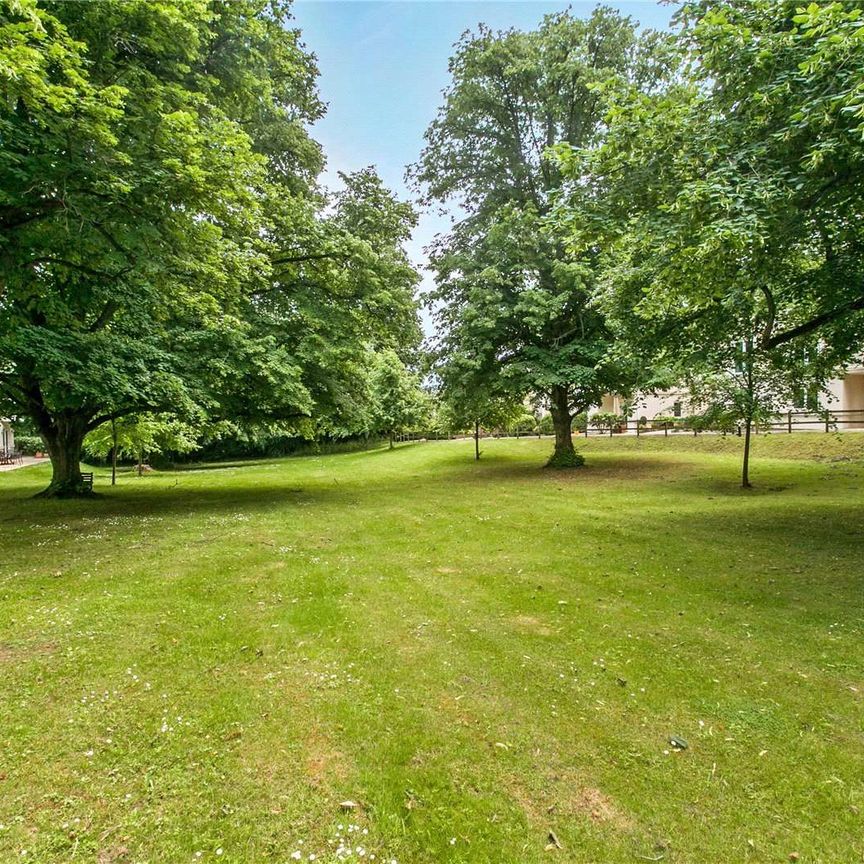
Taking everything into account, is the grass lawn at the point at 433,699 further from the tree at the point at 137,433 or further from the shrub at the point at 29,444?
the shrub at the point at 29,444

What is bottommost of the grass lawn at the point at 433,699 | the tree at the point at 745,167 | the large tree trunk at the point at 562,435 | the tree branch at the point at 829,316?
the grass lawn at the point at 433,699

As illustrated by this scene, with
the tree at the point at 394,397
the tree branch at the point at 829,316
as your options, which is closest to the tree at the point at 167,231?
the tree branch at the point at 829,316

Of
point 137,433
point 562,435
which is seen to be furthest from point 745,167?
point 137,433

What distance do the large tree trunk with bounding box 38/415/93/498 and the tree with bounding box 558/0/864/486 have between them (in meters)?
15.3

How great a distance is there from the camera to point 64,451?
598 inches

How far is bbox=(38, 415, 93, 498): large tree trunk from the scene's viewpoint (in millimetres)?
14936

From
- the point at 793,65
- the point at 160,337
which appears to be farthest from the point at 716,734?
the point at 160,337

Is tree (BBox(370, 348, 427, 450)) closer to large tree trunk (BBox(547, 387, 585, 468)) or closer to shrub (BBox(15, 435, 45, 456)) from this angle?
large tree trunk (BBox(547, 387, 585, 468))

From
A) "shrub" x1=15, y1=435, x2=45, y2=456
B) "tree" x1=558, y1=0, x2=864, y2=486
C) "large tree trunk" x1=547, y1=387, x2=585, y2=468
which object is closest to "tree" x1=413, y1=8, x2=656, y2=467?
"large tree trunk" x1=547, y1=387, x2=585, y2=468

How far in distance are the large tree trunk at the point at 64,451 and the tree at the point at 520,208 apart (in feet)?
42.5

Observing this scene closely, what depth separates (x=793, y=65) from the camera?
20.8 feet

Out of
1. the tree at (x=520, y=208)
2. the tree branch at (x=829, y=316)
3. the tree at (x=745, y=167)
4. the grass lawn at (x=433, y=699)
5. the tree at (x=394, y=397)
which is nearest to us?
the grass lawn at (x=433, y=699)

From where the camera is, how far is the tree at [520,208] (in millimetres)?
18812

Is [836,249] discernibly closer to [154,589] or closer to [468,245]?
[154,589]
